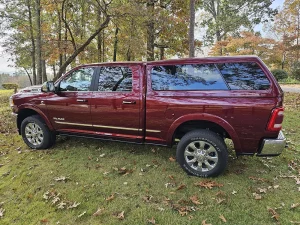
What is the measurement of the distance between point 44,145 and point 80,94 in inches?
61.8

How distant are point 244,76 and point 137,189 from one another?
237 cm

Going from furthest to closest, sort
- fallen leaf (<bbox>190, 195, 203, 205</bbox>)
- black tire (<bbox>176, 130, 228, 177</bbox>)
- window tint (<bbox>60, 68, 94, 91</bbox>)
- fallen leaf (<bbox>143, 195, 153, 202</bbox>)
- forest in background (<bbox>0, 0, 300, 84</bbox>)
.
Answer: forest in background (<bbox>0, 0, 300, 84</bbox>) → window tint (<bbox>60, 68, 94, 91</bbox>) → black tire (<bbox>176, 130, 228, 177</bbox>) → fallen leaf (<bbox>143, 195, 153, 202</bbox>) → fallen leaf (<bbox>190, 195, 203, 205</bbox>)

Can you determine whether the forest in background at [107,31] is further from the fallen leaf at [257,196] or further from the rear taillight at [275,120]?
the fallen leaf at [257,196]

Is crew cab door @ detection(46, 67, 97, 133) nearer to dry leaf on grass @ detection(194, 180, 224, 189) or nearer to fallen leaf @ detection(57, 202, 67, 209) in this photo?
fallen leaf @ detection(57, 202, 67, 209)

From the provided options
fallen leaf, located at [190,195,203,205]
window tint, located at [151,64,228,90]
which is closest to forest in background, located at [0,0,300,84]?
window tint, located at [151,64,228,90]

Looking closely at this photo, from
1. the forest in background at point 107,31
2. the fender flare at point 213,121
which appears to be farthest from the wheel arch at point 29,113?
the forest in background at point 107,31

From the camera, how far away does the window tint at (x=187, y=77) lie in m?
3.37

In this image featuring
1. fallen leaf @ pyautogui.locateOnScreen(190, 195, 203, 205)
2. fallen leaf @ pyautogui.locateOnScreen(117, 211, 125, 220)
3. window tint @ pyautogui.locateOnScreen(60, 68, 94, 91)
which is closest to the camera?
fallen leaf @ pyautogui.locateOnScreen(117, 211, 125, 220)

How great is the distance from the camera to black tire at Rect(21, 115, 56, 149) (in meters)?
4.72

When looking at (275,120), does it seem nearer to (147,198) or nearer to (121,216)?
(147,198)

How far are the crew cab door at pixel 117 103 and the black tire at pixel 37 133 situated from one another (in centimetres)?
129

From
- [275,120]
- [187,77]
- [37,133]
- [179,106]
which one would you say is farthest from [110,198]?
[37,133]

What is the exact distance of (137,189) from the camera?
3.30 metres

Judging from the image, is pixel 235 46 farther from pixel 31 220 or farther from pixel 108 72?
pixel 31 220
